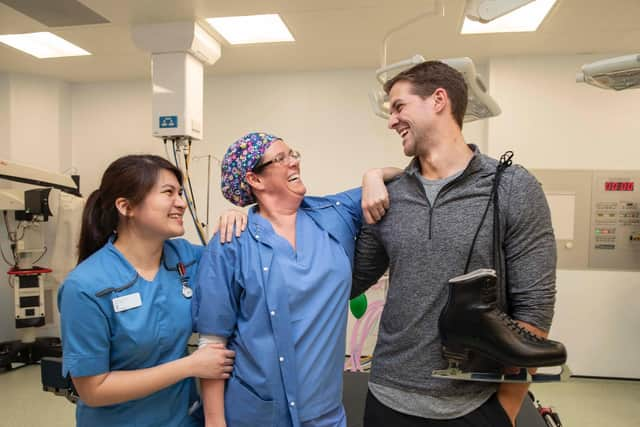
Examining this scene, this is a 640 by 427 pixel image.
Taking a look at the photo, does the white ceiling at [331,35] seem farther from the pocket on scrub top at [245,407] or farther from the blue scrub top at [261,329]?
the pocket on scrub top at [245,407]

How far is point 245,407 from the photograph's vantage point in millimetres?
1253

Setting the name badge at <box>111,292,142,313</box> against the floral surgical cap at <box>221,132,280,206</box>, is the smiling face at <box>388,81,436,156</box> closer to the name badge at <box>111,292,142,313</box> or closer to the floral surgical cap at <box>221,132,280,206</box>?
the floral surgical cap at <box>221,132,280,206</box>

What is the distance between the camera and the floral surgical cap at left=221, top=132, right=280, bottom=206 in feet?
4.68

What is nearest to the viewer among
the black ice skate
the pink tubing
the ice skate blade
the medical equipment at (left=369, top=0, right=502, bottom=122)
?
the black ice skate

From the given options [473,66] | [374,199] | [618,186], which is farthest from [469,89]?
[618,186]

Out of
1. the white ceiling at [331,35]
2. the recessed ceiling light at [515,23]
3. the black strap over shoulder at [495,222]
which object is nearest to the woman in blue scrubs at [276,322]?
the black strap over shoulder at [495,222]

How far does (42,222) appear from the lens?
14.0 ft

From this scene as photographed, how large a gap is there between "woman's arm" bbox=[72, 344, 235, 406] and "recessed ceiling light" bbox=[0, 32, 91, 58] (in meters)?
3.17

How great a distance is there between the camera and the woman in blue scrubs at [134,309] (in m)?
1.25

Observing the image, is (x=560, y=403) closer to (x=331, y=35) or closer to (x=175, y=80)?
(x=331, y=35)

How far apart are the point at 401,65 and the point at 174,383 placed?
1.28 m

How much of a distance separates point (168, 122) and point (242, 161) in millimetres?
1748

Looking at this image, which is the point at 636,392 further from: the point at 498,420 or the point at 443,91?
the point at 443,91

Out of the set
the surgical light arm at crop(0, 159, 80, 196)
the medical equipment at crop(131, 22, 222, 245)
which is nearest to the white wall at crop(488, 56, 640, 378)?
the medical equipment at crop(131, 22, 222, 245)
